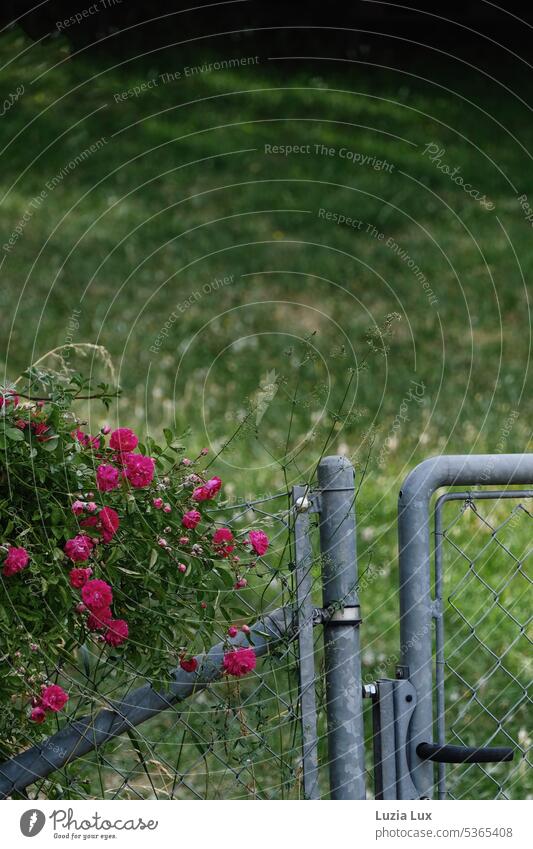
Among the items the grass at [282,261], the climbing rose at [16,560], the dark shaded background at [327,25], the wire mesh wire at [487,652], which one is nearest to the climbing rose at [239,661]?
the climbing rose at [16,560]

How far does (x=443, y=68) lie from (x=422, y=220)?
442cm

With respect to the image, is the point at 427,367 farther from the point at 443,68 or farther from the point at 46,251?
the point at 443,68

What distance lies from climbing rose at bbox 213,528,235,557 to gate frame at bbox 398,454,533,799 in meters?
0.32

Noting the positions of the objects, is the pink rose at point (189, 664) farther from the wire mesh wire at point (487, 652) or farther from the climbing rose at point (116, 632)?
the wire mesh wire at point (487, 652)

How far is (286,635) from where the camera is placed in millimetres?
1962

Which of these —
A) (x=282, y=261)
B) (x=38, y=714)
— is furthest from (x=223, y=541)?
(x=282, y=261)

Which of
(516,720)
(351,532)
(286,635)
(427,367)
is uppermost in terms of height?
(427,367)

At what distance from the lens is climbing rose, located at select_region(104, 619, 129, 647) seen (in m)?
1.88

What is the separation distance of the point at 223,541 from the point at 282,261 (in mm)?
7059

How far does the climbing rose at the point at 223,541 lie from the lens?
1930 millimetres

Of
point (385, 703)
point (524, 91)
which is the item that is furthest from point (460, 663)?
point (524, 91)

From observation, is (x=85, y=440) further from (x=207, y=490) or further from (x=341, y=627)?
(x=341, y=627)

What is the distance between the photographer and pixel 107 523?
186cm

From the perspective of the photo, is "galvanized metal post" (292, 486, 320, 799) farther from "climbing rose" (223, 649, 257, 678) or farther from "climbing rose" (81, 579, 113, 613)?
"climbing rose" (81, 579, 113, 613)
